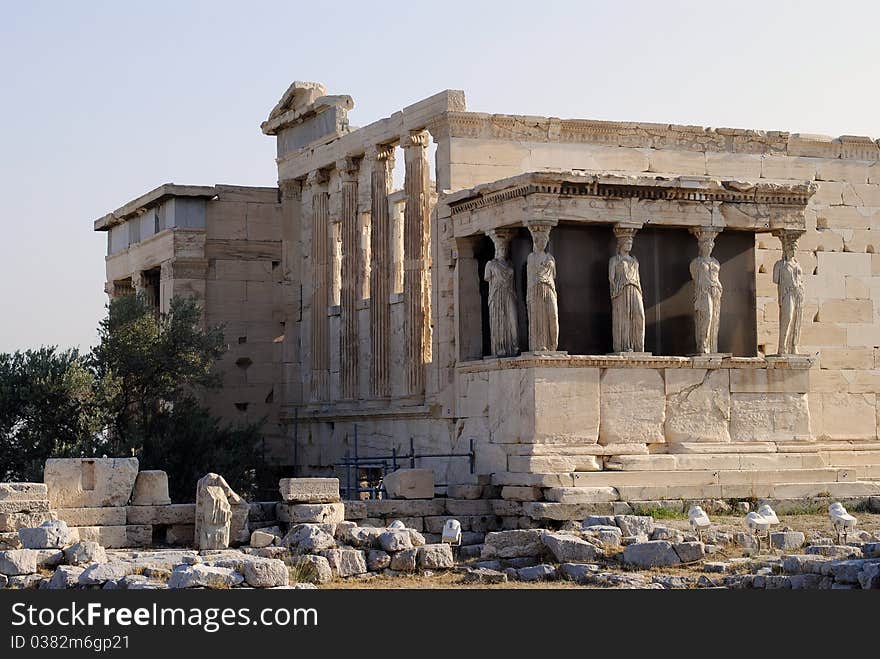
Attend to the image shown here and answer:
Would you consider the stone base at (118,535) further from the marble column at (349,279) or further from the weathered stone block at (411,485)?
the marble column at (349,279)

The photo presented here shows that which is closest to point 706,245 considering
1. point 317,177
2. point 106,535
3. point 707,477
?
point 707,477

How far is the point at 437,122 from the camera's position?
23734 millimetres

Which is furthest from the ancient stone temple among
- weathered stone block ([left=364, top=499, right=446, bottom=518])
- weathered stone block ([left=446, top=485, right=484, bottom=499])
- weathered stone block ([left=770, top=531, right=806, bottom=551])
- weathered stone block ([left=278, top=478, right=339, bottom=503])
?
weathered stone block ([left=770, top=531, right=806, bottom=551])

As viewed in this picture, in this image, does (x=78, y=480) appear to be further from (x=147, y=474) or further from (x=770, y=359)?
(x=770, y=359)

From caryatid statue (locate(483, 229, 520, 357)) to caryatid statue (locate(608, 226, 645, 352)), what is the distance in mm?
1234

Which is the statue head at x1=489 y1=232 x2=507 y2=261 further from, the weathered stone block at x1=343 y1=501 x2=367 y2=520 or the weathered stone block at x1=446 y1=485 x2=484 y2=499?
the weathered stone block at x1=343 y1=501 x2=367 y2=520

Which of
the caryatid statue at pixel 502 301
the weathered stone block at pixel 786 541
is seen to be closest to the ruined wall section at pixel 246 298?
the caryatid statue at pixel 502 301

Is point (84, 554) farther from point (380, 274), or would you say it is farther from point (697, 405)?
point (380, 274)

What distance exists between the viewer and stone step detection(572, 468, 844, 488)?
68.4ft

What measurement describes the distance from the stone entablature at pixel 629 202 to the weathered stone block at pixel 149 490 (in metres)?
5.26

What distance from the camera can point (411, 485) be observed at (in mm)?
21078

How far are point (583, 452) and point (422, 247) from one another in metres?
5.05

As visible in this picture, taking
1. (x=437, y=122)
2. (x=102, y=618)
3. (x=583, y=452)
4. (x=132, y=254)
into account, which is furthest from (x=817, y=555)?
(x=132, y=254)

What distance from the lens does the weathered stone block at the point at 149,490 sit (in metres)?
20.0
